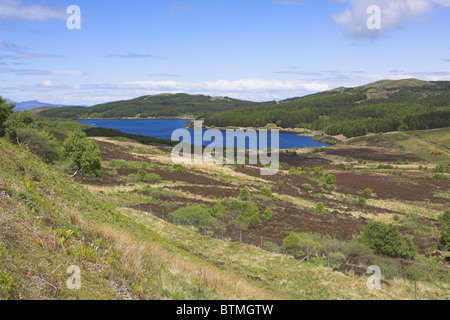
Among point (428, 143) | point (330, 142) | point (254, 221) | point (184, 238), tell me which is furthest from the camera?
point (330, 142)

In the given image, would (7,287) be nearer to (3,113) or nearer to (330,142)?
(3,113)

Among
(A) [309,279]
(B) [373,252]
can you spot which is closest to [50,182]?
(A) [309,279]

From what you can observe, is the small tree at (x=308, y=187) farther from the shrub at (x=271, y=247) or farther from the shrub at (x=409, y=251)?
the shrub at (x=271, y=247)

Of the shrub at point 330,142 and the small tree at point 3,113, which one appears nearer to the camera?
the small tree at point 3,113

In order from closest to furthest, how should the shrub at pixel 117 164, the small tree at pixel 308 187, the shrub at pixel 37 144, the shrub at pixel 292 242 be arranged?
the shrub at pixel 292 242
the shrub at pixel 37 144
the shrub at pixel 117 164
the small tree at pixel 308 187

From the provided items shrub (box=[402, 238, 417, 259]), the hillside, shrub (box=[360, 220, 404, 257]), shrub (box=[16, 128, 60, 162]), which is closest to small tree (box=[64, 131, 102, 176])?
shrub (box=[16, 128, 60, 162])

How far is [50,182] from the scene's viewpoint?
12414mm

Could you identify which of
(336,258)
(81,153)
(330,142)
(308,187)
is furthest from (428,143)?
(81,153)

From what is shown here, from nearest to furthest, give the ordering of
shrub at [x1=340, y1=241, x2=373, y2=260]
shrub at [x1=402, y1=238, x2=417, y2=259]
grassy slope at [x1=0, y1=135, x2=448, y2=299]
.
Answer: grassy slope at [x1=0, y1=135, x2=448, y2=299], shrub at [x1=340, y1=241, x2=373, y2=260], shrub at [x1=402, y1=238, x2=417, y2=259]

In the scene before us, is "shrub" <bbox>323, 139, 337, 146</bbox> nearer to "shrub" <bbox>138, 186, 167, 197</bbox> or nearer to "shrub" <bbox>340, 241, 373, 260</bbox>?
"shrub" <bbox>138, 186, 167, 197</bbox>

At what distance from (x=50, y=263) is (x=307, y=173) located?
7129cm

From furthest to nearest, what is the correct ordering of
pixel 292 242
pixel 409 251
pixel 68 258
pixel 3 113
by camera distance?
pixel 3 113 → pixel 409 251 → pixel 292 242 → pixel 68 258

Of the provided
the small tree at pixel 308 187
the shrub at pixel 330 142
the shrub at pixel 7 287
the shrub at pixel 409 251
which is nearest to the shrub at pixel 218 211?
the shrub at pixel 409 251

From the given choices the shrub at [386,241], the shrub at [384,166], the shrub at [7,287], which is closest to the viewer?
the shrub at [7,287]
